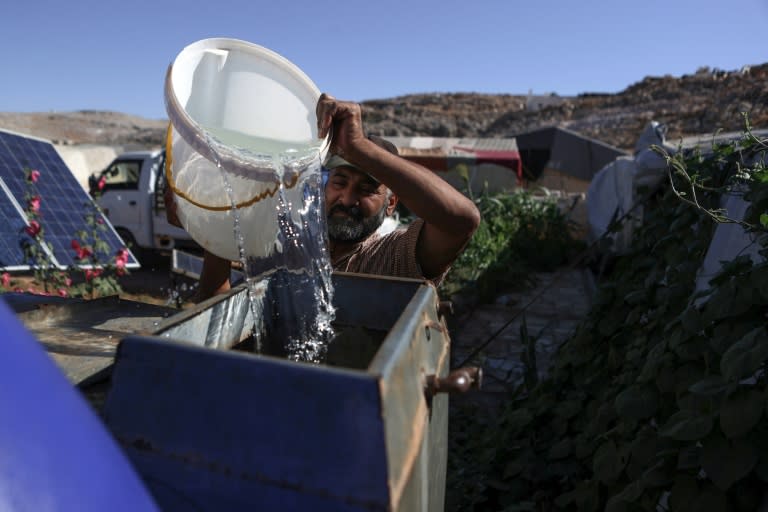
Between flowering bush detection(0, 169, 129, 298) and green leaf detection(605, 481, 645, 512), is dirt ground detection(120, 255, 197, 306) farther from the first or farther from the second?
green leaf detection(605, 481, 645, 512)

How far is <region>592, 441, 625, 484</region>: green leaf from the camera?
181cm

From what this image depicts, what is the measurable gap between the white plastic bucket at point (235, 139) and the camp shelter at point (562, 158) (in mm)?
13280

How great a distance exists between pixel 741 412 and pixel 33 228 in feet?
14.2

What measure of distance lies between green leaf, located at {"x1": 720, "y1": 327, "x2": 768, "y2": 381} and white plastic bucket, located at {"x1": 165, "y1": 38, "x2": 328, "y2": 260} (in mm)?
1244

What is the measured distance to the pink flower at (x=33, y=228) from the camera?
12.6ft

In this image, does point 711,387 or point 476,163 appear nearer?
point 711,387

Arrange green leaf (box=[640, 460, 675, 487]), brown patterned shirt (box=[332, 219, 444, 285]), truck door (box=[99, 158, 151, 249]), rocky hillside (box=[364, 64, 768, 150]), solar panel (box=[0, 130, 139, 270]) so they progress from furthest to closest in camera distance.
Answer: rocky hillside (box=[364, 64, 768, 150]), truck door (box=[99, 158, 151, 249]), solar panel (box=[0, 130, 139, 270]), brown patterned shirt (box=[332, 219, 444, 285]), green leaf (box=[640, 460, 675, 487])

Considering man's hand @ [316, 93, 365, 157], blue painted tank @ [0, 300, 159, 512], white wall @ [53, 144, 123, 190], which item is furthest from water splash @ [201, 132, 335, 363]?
white wall @ [53, 144, 123, 190]

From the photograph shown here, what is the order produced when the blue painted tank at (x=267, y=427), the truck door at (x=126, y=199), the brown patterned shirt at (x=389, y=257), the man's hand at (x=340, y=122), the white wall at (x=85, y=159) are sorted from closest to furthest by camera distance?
the blue painted tank at (x=267, y=427), the man's hand at (x=340, y=122), the brown patterned shirt at (x=389, y=257), the truck door at (x=126, y=199), the white wall at (x=85, y=159)

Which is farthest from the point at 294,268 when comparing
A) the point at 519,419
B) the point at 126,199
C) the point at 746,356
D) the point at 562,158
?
the point at 562,158

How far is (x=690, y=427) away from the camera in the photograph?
139 cm

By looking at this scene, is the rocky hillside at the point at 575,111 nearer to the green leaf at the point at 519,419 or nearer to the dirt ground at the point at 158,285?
the dirt ground at the point at 158,285

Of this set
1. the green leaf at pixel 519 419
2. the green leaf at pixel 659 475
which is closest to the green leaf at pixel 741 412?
the green leaf at pixel 659 475

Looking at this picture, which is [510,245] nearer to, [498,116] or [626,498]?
[626,498]
